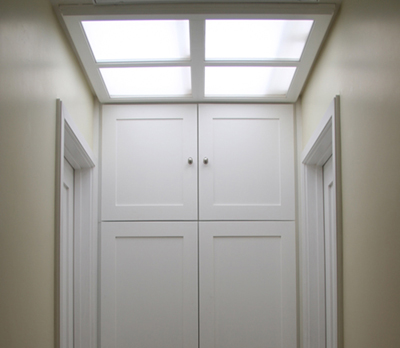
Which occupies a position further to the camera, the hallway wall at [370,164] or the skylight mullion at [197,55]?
the skylight mullion at [197,55]

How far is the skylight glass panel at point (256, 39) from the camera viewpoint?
203 centimetres

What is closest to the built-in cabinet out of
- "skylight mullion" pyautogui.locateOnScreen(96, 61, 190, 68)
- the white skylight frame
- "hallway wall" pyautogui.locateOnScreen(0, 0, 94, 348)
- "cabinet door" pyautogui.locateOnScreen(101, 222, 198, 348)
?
"cabinet door" pyautogui.locateOnScreen(101, 222, 198, 348)

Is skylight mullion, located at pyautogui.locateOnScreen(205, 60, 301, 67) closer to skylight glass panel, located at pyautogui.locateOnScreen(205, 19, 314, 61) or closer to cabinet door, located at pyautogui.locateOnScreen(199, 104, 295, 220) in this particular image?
skylight glass panel, located at pyautogui.locateOnScreen(205, 19, 314, 61)

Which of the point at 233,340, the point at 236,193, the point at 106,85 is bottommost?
the point at 233,340

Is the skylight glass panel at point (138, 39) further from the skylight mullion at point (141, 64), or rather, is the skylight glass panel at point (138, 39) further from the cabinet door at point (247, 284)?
the cabinet door at point (247, 284)

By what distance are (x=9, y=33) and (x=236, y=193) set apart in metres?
1.58

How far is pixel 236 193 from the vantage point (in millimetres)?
2742

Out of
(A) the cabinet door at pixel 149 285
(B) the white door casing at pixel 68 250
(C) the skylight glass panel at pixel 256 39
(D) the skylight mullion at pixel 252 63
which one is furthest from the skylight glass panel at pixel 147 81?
(A) the cabinet door at pixel 149 285

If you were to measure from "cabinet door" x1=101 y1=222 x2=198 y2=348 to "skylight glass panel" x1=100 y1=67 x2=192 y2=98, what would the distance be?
0.67 m

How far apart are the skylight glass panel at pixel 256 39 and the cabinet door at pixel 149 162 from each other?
58 cm

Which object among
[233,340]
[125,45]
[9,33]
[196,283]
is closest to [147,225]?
[196,283]

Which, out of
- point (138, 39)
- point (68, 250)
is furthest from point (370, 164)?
point (68, 250)

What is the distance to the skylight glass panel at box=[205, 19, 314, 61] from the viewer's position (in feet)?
6.66

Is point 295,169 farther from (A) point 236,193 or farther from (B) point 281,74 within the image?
(B) point 281,74
